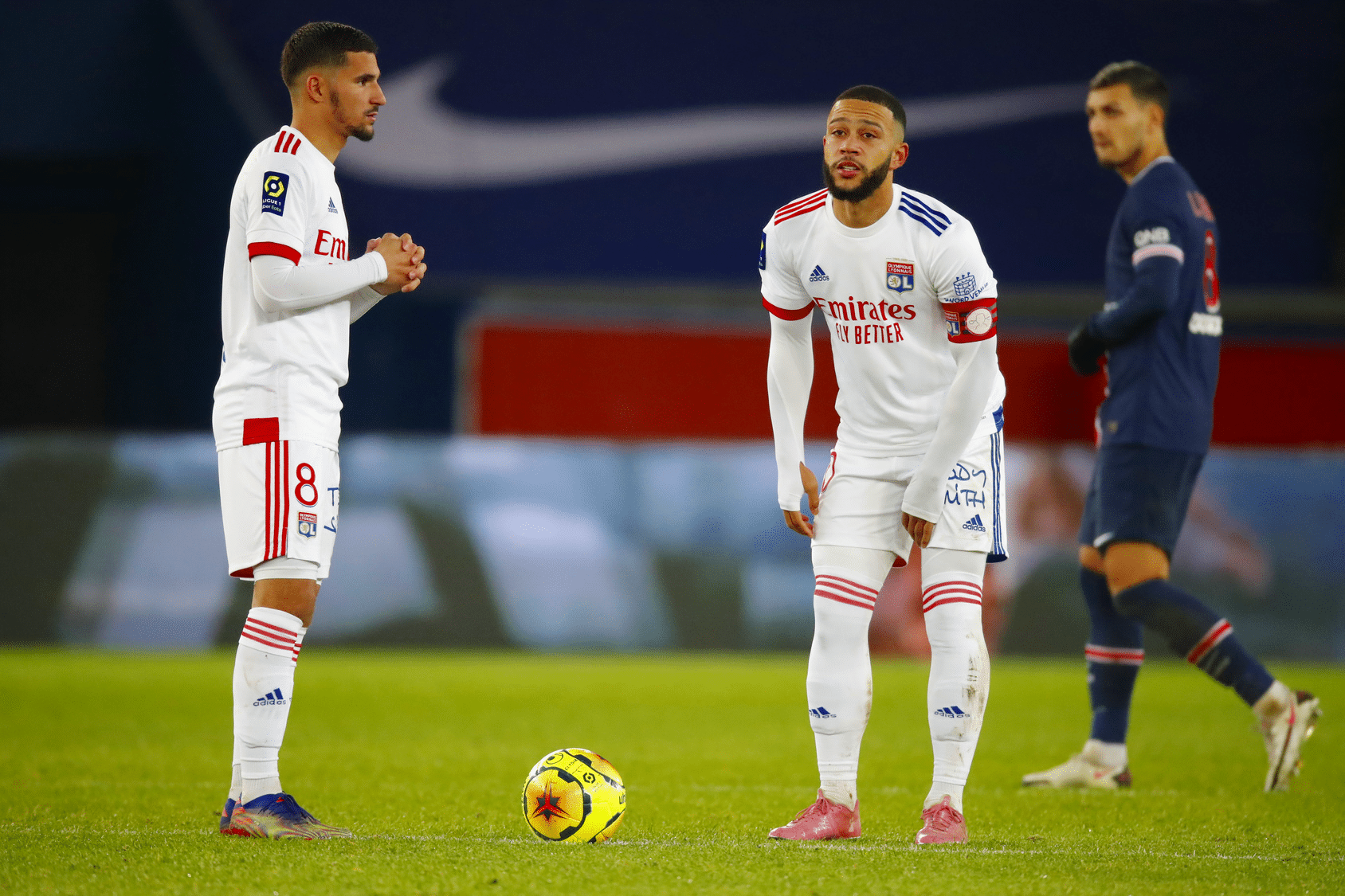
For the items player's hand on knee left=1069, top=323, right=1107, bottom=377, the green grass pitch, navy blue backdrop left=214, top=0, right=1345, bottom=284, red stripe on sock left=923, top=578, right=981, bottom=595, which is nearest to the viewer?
the green grass pitch

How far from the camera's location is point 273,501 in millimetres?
3721

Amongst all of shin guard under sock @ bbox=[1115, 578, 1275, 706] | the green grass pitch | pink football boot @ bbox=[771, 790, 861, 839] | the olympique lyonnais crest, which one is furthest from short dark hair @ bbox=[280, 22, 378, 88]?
shin guard under sock @ bbox=[1115, 578, 1275, 706]

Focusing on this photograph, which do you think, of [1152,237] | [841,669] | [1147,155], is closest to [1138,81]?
[1147,155]

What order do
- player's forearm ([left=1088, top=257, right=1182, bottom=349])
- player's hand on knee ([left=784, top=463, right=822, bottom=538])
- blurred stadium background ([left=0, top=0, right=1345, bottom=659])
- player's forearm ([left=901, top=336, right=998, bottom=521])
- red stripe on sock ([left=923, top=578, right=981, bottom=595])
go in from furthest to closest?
blurred stadium background ([left=0, top=0, right=1345, bottom=659]) → player's forearm ([left=1088, top=257, right=1182, bottom=349]) → player's hand on knee ([left=784, top=463, right=822, bottom=538]) → red stripe on sock ([left=923, top=578, right=981, bottom=595]) → player's forearm ([left=901, top=336, right=998, bottom=521])

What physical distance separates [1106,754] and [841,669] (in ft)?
5.91

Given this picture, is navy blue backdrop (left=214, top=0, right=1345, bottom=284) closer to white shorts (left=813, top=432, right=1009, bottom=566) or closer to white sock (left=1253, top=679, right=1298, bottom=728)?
white sock (left=1253, top=679, right=1298, bottom=728)

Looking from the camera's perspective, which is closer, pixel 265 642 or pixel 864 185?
pixel 265 642

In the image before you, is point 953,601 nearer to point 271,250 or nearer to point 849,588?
point 849,588

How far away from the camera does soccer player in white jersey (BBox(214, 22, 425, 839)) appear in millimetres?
3729

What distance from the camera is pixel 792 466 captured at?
13.6 feet

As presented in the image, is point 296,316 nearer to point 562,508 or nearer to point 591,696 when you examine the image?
point 591,696

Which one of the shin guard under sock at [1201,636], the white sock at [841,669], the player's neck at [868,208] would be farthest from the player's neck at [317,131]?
the shin guard under sock at [1201,636]

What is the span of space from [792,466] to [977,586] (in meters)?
0.61

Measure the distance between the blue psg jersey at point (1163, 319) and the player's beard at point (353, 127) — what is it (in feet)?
8.54
